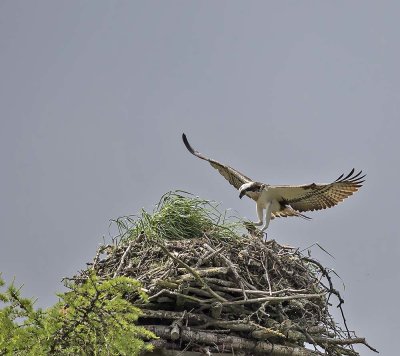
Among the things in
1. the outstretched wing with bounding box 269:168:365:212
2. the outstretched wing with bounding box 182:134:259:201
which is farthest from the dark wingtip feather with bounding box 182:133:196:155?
the outstretched wing with bounding box 269:168:365:212

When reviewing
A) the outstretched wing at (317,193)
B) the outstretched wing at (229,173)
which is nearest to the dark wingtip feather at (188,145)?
the outstretched wing at (229,173)

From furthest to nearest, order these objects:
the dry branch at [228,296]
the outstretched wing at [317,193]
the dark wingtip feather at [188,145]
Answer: the dark wingtip feather at [188,145]
the outstretched wing at [317,193]
the dry branch at [228,296]

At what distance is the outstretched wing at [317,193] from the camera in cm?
1073

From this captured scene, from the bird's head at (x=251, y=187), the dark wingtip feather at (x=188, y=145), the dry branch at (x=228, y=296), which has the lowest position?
the dry branch at (x=228, y=296)

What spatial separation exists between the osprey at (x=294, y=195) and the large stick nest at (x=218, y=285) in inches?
39.0

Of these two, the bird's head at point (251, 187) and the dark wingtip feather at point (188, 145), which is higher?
the dark wingtip feather at point (188, 145)

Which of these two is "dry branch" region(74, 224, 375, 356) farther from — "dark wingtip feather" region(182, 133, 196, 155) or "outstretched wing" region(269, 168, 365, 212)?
"dark wingtip feather" region(182, 133, 196, 155)

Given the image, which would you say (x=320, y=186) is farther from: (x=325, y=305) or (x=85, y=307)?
(x=85, y=307)

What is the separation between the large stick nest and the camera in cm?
852

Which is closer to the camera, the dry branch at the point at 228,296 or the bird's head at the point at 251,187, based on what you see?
the dry branch at the point at 228,296

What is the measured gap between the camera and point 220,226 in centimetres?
984

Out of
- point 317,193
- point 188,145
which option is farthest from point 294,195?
point 188,145

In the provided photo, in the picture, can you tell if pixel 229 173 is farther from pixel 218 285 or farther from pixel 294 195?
pixel 218 285

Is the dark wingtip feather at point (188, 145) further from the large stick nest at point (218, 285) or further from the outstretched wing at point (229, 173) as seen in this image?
the large stick nest at point (218, 285)
